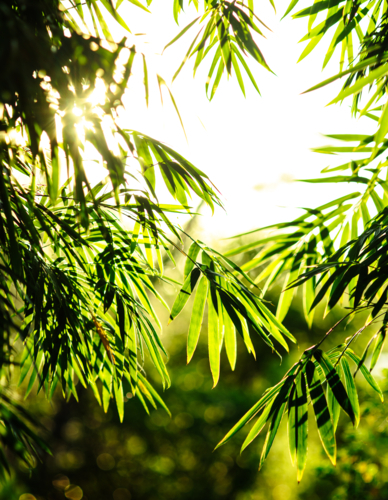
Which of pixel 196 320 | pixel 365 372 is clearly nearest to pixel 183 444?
pixel 365 372

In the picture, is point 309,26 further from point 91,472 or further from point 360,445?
point 91,472

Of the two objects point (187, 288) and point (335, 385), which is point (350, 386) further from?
point (187, 288)

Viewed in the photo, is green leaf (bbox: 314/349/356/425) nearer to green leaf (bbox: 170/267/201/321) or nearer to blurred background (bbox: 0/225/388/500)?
green leaf (bbox: 170/267/201/321)

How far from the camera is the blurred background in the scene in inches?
191

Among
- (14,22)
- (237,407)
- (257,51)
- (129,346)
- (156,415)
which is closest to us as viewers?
(14,22)

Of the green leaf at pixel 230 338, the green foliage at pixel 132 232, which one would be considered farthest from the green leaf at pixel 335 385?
the green leaf at pixel 230 338

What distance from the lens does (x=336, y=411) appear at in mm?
1108

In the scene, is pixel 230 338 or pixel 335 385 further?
pixel 230 338

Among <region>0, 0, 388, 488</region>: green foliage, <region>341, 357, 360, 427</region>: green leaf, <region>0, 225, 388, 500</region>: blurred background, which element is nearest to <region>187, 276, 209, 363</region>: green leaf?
<region>0, 0, 388, 488</region>: green foliage

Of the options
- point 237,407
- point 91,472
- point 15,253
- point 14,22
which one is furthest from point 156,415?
point 14,22

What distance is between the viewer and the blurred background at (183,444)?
4852 millimetres

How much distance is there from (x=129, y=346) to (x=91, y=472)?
5759 millimetres

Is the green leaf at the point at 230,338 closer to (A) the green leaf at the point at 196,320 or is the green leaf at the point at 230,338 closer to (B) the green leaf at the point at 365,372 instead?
(A) the green leaf at the point at 196,320

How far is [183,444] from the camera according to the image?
16.5 ft
